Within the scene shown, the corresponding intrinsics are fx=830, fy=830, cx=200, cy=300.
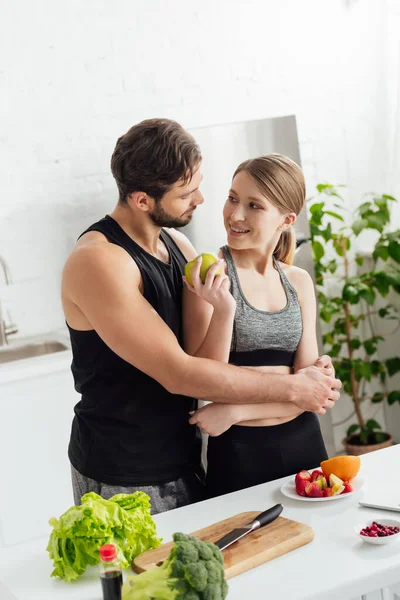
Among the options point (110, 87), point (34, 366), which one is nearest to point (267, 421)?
point (34, 366)

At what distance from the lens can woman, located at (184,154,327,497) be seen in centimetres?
200

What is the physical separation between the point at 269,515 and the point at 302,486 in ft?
0.59

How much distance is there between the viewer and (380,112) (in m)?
4.25

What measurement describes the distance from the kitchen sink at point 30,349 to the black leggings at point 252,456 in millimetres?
1572

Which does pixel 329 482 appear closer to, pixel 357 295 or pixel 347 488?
pixel 347 488

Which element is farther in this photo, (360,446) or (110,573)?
(360,446)

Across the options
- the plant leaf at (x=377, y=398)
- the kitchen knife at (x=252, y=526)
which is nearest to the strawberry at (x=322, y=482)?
the kitchen knife at (x=252, y=526)

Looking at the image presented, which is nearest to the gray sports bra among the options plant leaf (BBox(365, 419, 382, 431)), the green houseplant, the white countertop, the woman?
the woman

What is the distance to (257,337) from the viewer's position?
2043mm

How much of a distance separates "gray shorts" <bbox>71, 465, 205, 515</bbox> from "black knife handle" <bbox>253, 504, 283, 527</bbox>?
402 mm

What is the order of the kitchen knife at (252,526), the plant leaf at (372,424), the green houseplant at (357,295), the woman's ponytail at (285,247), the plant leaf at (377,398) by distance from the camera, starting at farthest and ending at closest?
the plant leaf at (377,398)
the plant leaf at (372,424)
the green houseplant at (357,295)
the woman's ponytail at (285,247)
the kitchen knife at (252,526)

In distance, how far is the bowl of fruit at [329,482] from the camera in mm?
1751

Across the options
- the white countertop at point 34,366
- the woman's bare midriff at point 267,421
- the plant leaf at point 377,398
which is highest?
the woman's bare midriff at point 267,421

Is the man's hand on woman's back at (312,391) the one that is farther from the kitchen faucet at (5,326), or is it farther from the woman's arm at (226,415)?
the kitchen faucet at (5,326)
